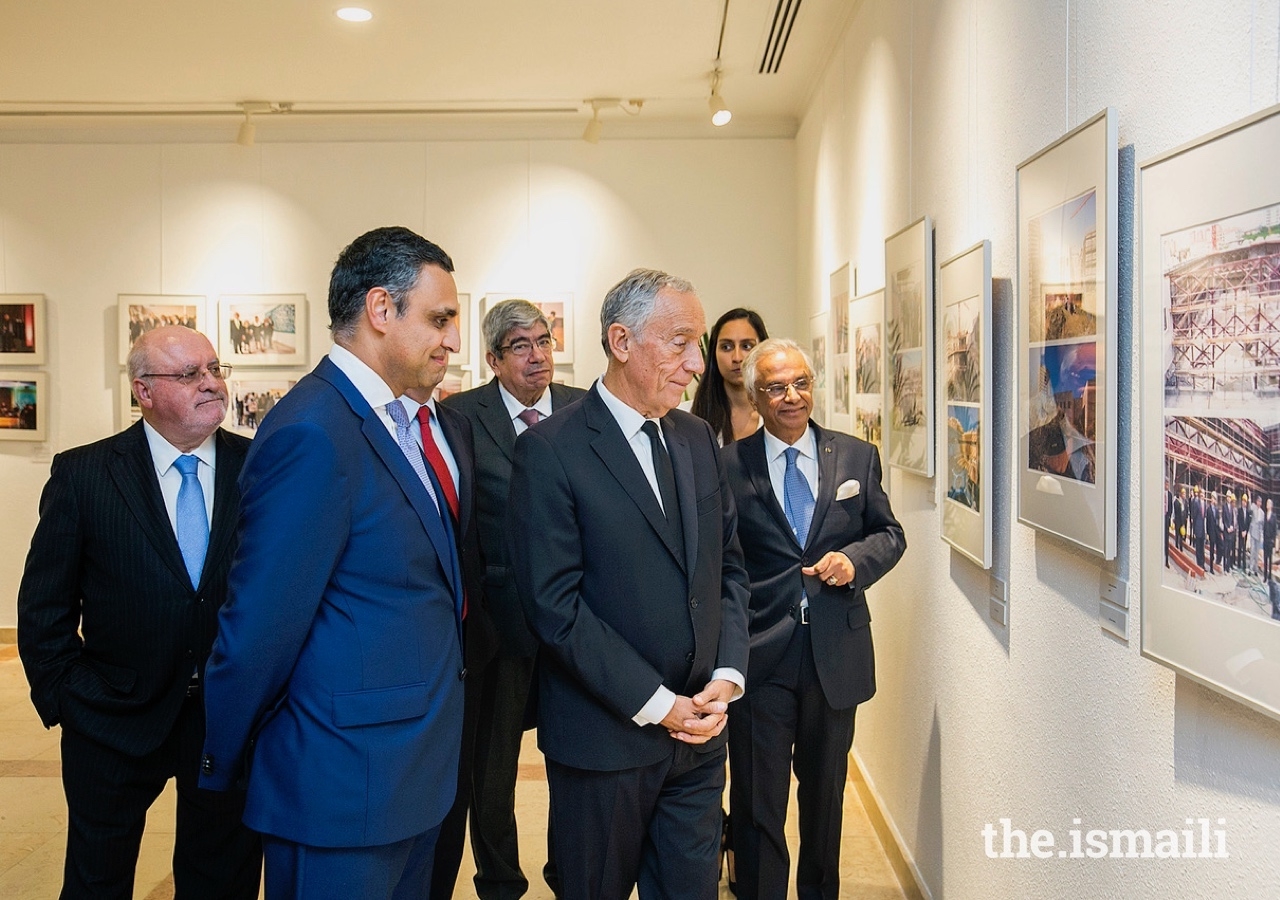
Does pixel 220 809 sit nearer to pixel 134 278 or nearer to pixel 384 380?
pixel 384 380

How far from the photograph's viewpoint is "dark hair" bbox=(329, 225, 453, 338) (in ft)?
7.20

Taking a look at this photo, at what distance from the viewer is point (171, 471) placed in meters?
2.89

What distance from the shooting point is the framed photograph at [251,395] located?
810cm

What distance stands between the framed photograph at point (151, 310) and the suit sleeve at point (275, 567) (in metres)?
6.68

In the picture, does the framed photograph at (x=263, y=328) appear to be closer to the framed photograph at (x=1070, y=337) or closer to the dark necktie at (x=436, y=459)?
the dark necktie at (x=436, y=459)

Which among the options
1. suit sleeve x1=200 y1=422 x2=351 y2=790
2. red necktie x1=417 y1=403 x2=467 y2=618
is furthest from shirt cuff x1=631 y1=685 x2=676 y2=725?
suit sleeve x1=200 y1=422 x2=351 y2=790

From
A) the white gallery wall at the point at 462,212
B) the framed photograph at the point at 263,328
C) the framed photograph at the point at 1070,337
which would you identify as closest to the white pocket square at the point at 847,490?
the framed photograph at the point at 1070,337

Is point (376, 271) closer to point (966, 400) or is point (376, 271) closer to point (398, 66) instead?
point (966, 400)

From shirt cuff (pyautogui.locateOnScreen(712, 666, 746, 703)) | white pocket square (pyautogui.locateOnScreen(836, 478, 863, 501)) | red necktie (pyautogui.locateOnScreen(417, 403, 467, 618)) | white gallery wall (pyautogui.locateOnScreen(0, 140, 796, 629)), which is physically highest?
white gallery wall (pyautogui.locateOnScreen(0, 140, 796, 629))

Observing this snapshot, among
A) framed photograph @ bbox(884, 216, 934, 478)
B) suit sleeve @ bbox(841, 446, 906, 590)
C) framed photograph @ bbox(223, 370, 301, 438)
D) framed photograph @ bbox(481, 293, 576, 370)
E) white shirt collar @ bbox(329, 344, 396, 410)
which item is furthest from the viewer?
framed photograph @ bbox(223, 370, 301, 438)

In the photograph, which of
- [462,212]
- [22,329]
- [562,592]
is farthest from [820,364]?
[22,329]

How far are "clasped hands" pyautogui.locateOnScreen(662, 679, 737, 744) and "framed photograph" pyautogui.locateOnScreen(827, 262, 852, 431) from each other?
3094 millimetres

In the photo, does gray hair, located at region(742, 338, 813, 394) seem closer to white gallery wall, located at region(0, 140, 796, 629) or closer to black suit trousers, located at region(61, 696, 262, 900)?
black suit trousers, located at region(61, 696, 262, 900)

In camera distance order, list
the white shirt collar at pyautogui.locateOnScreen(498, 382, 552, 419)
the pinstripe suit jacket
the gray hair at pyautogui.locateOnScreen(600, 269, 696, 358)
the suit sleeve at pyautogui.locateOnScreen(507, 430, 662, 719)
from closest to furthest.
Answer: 1. the suit sleeve at pyautogui.locateOnScreen(507, 430, 662, 719)
2. the gray hair at pyautogui.locateOnScreen(600, 269, 696, 358)
3. the pinstripe suit jacket
4. the white shirt collar at pyautogui.locateOnScreen(498, 382, 552, 419)
